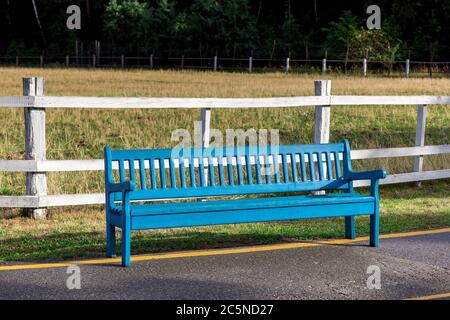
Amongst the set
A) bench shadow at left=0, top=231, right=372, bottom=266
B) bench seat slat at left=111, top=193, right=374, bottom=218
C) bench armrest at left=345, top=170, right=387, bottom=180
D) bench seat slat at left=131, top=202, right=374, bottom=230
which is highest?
bench armrest at left=345, top=170, right=387, bottom=180

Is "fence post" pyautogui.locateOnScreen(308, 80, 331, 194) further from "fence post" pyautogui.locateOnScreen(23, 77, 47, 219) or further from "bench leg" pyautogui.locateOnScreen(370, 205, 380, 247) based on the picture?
"fence post" pyautogui.locateOnScreen(23, 77, 47, 219)

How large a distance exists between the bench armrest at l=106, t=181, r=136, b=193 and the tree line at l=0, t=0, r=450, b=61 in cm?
4687

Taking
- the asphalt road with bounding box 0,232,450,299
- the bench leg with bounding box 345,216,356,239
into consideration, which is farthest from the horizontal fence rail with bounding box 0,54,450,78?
the asphalt road with bounding box 0,232,450,299

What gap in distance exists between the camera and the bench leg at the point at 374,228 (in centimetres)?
859

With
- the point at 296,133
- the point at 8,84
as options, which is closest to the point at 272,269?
the point at 296,133

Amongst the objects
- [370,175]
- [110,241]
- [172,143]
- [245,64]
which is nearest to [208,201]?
[110,241]

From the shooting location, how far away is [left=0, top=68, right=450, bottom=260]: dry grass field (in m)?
9.05

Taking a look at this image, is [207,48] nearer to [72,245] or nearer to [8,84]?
[8,84]

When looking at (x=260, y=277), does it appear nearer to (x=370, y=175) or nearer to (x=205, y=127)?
(x=370, y=175)

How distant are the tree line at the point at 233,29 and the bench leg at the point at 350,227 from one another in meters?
45.2

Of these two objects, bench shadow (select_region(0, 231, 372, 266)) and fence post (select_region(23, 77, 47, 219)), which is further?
fence post (select_region(23, 77, 47, 219))

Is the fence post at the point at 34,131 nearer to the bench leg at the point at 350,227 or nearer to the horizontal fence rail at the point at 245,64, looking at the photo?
the bench leg at the point at 350,227

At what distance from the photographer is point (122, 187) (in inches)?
295
